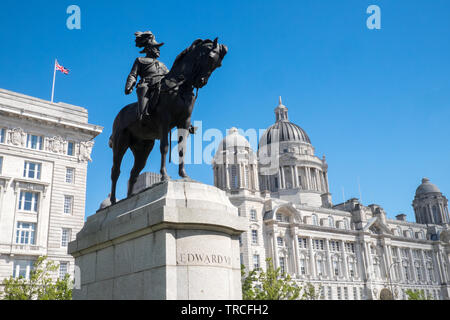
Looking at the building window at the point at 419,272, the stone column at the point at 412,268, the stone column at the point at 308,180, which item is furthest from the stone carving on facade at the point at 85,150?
the building window at the point at 419,272

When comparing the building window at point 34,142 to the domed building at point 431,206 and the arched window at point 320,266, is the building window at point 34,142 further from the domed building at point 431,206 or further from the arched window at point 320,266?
the domed building at point 431,206

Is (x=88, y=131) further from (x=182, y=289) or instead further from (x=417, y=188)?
(x=417, y=188)

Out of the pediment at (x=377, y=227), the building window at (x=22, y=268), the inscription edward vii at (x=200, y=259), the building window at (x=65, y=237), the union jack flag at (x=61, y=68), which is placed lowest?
the inscription edward vii at (x=200, y=259)

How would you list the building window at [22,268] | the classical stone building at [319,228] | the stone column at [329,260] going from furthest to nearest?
the stone column at [329,260] < the classical stone building at [319,228] < the building window at [22,268]

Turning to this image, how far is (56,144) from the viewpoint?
A: 4969 centimetres

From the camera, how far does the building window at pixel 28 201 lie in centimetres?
4631

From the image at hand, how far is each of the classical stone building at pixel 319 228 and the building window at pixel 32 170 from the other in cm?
3555

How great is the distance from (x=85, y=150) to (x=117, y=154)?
1648 inches

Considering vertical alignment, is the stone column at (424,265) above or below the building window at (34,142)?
below

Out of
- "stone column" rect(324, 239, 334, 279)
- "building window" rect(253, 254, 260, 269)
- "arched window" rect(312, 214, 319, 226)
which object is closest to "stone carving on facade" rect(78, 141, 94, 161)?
"building window" rect(253, 254, 260, 269)

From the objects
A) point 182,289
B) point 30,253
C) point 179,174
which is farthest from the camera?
point 30,253
